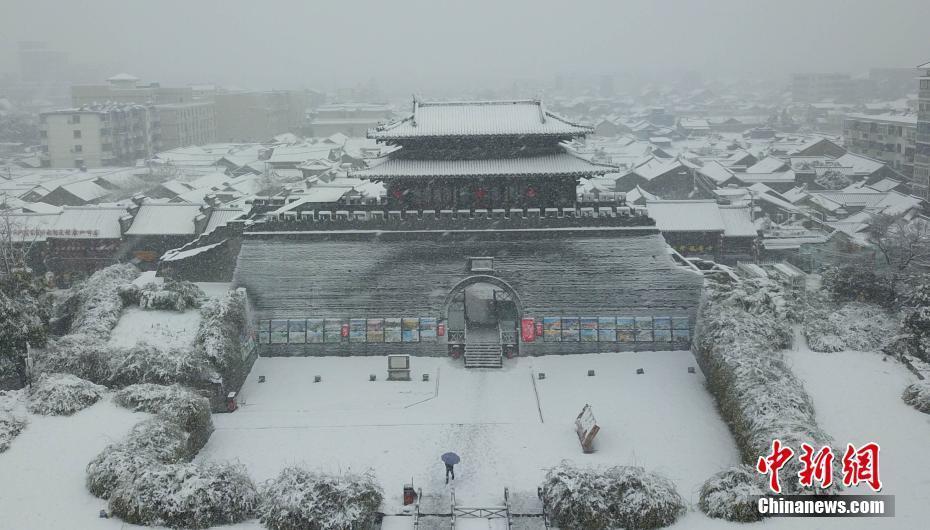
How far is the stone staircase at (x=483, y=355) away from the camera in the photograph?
24562 mm

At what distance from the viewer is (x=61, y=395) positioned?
62.1 feet

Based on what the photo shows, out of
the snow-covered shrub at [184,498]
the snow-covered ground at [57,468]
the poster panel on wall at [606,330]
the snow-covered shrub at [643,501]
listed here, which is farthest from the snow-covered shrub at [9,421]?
the poster panel on wall at [606,330]

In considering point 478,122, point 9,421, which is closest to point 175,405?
point 9,421

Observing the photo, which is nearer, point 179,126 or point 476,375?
point 476,375

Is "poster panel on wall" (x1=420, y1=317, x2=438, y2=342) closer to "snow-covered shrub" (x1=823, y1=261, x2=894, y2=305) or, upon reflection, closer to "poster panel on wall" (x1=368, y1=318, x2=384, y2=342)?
"poster panel on wall" (x1=368, y1=318, x2=384, y2=342)

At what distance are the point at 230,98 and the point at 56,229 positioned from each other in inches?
2639

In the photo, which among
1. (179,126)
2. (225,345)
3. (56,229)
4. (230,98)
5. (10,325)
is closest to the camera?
(10,325)

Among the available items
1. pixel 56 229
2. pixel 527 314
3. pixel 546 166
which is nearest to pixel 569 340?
pixel 527 314

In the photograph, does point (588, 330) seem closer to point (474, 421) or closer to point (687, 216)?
point (474, 421)

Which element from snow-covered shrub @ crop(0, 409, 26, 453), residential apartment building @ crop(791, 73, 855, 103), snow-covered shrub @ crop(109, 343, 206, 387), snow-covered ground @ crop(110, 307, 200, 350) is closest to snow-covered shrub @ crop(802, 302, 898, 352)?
snow-covered shrub @ crop(109, 343, 206, 387)

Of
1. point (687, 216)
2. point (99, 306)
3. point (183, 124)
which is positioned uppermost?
point (183, 124)

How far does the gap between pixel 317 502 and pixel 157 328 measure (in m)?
10.8

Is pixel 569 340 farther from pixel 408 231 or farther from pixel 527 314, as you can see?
pixel 408 231

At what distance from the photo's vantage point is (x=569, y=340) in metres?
25.3
